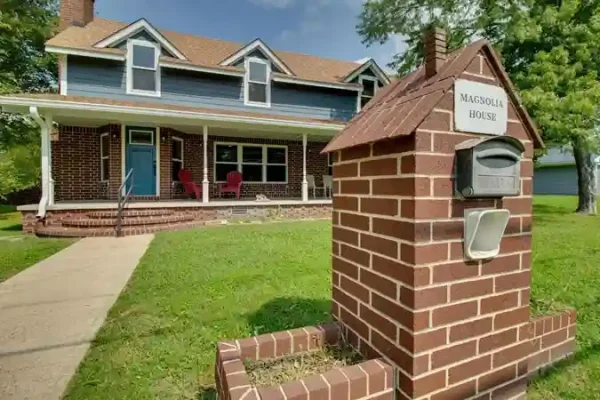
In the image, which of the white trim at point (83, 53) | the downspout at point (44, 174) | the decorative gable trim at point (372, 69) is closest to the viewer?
the downspout at point (44, 174)

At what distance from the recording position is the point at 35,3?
1842 centimetres

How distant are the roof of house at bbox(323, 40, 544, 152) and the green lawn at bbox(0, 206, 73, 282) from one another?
18.4 feet

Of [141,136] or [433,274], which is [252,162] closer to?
[141,136]

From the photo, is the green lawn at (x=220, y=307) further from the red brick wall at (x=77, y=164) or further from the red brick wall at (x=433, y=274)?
the red brick wall at (x=77, y=164)

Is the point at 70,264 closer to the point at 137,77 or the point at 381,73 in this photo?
the point at 137,77

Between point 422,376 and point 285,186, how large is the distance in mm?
13693

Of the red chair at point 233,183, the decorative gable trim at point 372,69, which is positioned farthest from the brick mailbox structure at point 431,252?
the decorative gable trim at point 372,69

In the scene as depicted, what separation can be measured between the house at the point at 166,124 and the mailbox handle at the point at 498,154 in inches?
359

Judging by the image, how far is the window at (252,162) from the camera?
14156 millimetres

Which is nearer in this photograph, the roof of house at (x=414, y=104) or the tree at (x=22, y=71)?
the roof of house at (x=414, y=104)

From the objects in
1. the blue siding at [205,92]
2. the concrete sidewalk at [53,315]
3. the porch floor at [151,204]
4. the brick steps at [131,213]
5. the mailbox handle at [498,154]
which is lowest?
the concrete sidewalk at [53,315]

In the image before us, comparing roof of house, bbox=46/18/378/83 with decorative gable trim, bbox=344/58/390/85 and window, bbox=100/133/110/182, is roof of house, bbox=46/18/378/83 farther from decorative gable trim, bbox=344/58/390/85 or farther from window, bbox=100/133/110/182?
window, bbox=100/133/110/182

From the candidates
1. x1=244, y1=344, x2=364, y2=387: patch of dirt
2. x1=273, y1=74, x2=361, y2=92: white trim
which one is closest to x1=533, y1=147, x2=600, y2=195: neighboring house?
x1=273, y1=74, x2=361, y2=92: white trim

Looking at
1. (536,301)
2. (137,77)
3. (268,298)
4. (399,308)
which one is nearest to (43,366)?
(268,298)
